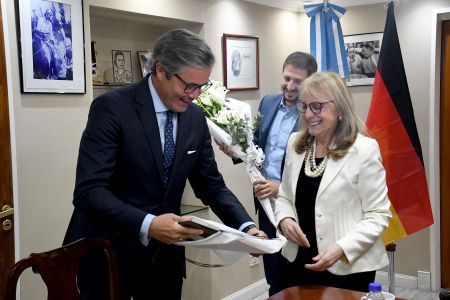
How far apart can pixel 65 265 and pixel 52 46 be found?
1357mm

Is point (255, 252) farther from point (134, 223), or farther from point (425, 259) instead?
point (425, 259)

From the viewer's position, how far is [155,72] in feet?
5.95

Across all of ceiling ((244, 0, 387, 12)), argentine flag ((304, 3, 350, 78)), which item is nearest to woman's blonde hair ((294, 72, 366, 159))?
argentine flag ((304, 3, 350, 78))

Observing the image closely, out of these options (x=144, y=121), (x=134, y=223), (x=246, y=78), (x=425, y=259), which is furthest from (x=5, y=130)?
(x=425, y=259)

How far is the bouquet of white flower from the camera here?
7.95 feet

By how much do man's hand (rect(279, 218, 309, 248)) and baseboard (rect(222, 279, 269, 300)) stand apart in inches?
80.3

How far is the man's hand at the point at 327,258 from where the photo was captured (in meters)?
1.84

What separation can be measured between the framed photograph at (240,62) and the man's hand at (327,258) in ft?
7.05

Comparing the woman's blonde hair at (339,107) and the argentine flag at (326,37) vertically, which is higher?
the argentine flag at (326,37)

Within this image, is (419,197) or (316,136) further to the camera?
(419,197)

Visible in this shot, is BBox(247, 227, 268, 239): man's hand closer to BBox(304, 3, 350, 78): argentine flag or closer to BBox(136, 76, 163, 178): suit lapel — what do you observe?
BBox(136, 76, 163, 178): suit lapel

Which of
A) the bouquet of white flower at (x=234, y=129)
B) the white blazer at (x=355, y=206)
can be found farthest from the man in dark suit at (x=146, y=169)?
the bouquet of white flower at (x=234, y=129)

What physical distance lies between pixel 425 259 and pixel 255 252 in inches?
117

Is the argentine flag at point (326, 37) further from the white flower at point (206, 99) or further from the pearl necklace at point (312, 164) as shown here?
the pearl necklace at point (312, 164)
